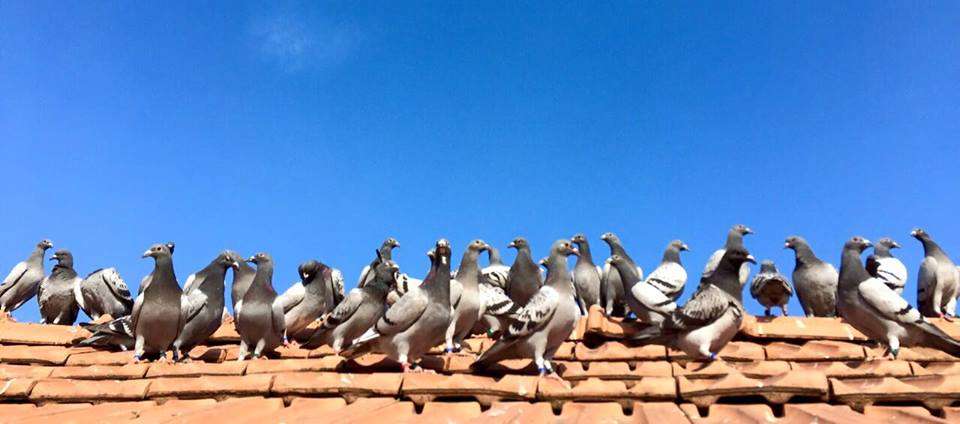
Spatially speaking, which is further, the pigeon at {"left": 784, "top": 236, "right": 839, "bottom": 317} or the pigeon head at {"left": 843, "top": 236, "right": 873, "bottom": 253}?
the pigeon at {"left": 784, "top": 236, "right": 839, "bottom": 317}

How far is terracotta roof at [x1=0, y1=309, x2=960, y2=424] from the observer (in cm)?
406

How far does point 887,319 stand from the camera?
20.1 ft

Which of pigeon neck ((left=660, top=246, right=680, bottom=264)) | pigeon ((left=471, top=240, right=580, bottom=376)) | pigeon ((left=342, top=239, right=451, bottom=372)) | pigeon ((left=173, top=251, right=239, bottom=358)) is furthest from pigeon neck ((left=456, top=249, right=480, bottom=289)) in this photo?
pigeon neck ((left=660, top=246, right=680, bottom=264))

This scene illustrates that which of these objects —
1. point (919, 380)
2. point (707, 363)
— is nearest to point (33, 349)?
point (707, 363)

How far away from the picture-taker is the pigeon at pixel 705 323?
19.3 feet

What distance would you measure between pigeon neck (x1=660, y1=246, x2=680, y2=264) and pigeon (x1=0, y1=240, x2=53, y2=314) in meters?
8.70

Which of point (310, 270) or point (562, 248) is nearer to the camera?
point (562, 248)

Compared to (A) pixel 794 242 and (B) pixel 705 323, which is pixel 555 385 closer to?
(B) pixel 705 323

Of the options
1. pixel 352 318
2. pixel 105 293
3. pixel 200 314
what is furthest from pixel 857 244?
pixel 105 293

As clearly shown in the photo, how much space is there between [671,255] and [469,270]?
3.29 meters

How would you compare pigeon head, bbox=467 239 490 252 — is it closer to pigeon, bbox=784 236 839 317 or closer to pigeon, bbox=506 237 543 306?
pigeon, bbox=506 237 543 306

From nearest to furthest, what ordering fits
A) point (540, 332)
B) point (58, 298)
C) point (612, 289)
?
point (540, 332), point (612, 289), point (58, 298)

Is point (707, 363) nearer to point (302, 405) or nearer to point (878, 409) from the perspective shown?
point (878, 409)

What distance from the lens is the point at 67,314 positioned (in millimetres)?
10430
